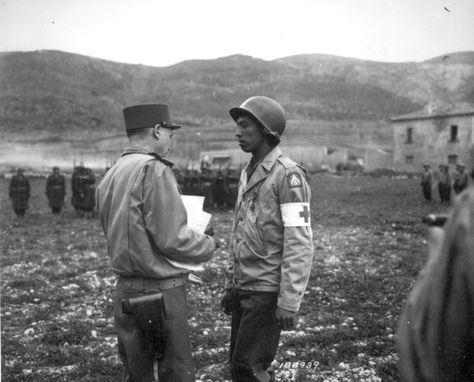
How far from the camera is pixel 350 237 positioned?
1243 cm

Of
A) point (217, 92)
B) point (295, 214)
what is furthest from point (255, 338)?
point (217, 92)

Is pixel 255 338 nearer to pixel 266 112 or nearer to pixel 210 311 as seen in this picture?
pixel 266 112

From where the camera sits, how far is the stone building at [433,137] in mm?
42719

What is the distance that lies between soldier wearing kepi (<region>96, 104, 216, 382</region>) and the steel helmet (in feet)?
2.47

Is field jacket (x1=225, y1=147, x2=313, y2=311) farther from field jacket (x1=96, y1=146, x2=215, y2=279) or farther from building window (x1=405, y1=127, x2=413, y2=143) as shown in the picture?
building window (x1=405, y1=127, x2=413, y2=143)

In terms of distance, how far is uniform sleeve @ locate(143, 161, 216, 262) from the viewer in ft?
9.50

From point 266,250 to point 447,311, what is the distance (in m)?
2.06

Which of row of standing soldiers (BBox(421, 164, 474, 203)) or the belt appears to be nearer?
the belt

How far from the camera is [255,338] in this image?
10.3ft

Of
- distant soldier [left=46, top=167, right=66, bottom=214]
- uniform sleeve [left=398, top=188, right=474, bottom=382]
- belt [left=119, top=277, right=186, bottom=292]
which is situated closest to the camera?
uniform sleeve [left=398, top=188, right=474, bottom=382]

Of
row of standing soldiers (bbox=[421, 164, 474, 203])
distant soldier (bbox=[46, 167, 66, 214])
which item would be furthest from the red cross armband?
row of standing soldiers (bbox=[421, 164, 474, 203])

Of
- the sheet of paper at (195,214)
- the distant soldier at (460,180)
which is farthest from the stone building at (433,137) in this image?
the sheet of paper at (195,214)

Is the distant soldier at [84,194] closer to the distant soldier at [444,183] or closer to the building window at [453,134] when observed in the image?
the distant soldier at [444,183]

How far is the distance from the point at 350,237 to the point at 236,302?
31.1 feet
